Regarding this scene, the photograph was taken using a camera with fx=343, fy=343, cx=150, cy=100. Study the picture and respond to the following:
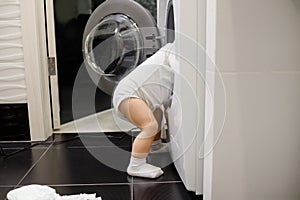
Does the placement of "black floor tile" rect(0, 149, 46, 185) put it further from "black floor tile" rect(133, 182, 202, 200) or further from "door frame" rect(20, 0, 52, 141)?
"black floor tile" rect(133, 182, 202, 200)

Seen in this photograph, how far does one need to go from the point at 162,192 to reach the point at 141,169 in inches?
6.2

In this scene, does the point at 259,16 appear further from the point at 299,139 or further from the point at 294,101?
the point at 299,139

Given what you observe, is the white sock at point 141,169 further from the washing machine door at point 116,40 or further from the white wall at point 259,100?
the washing machine door at point 116,40

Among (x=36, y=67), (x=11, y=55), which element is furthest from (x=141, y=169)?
(x=11, y=55)

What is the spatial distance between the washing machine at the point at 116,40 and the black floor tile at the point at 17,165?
0.56 metres

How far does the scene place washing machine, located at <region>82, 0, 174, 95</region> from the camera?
1.76 meters

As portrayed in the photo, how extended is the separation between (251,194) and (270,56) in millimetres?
390

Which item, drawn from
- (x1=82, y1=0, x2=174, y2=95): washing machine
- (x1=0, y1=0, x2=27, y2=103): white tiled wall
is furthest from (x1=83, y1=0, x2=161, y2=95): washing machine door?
(x1=0, y1=0, x2=27, y2=103): white tiled wall

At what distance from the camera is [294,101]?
0.94 m

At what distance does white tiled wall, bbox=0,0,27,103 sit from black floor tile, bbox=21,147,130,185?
1.18 feet

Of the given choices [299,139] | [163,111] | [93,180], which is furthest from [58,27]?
[299,139]

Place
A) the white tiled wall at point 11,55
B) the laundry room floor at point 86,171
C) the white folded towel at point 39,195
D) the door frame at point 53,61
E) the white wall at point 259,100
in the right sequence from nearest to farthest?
the white wall at point 259,100 < the white folded towel at point 39,195 < the laundry room floor at point 86,171 < the white tiled wall at point 11,55 < the door frame at point 53,61

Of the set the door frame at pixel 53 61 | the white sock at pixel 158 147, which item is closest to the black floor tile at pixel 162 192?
the white sock at pixel 158 147

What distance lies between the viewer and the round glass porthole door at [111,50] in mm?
1815
